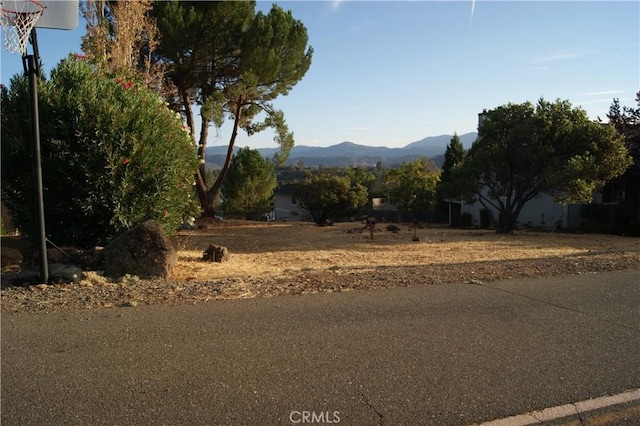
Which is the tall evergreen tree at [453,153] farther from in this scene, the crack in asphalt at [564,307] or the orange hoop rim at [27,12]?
the orange hoop rim at [27,12]

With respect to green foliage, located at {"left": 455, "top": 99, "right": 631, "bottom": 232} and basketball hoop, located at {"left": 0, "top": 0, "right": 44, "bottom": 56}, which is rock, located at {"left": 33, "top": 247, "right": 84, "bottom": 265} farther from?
green foliage, located at {"left": 455, "top": 99, "right": 631, "bottom": 232}

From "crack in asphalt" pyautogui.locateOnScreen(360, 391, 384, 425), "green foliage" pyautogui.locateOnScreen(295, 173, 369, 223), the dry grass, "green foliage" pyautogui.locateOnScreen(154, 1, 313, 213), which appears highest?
"green foliage" pyautogui.locateOnScreen(154, 1, 313, 213)

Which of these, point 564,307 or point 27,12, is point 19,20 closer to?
point 27,12

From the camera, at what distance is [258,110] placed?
24.5 m

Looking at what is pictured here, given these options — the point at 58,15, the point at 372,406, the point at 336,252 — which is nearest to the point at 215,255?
the point at 336,252

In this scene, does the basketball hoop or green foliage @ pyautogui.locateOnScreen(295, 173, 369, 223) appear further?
green foliage @ pyautogui.locateOnScreen(295, 173, 369, 223)

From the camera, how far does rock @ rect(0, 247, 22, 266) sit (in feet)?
31.9

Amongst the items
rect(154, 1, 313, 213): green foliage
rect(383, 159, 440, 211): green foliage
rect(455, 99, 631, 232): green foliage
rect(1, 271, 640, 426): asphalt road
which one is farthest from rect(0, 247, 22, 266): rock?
rect(383, 159, 440, 211): green foliage

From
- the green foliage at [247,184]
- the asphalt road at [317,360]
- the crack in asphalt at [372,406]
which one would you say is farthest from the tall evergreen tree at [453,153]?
the crack in asphalt at [372,406]

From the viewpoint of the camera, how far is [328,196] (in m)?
29.4

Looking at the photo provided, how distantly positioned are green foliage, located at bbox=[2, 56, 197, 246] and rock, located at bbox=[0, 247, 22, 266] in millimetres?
554

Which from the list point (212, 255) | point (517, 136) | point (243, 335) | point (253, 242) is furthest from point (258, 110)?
point (243, 335)

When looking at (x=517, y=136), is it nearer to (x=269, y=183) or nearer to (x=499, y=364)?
(x=499, y=364)

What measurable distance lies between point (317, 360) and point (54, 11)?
6453mm
